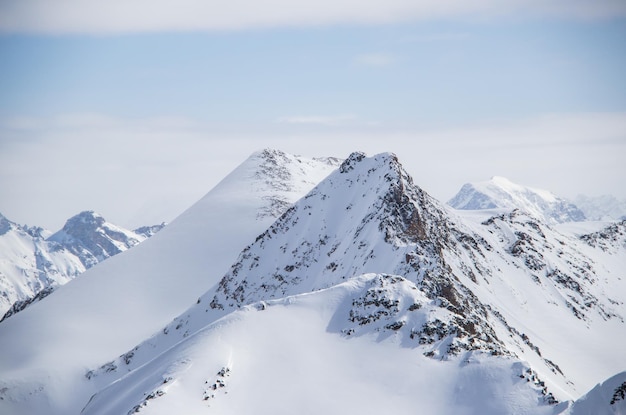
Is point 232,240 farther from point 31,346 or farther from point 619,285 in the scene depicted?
point 619,285

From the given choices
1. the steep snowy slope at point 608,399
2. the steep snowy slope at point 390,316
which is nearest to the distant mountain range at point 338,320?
the steep snowy slope at point 608,399

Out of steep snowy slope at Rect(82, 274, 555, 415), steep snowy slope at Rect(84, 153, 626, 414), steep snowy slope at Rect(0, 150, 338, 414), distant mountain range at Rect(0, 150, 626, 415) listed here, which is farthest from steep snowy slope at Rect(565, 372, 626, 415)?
steep snowy slope at Rect(0, 150, 338, 414)

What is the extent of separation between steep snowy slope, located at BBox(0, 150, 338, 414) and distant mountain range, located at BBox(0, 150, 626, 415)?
503 millimetres

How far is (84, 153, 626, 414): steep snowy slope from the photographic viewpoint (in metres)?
70.5

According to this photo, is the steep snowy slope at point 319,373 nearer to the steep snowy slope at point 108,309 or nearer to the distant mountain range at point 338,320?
the distant mountain range at point 338,320

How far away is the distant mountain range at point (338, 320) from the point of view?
70.1m

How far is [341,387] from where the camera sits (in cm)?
7175

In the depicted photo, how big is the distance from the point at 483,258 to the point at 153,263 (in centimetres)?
8524

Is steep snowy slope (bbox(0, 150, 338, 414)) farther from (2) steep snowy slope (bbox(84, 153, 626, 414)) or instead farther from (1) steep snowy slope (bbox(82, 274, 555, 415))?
(1) steep snowy slope (bbox(82, 274, 555, 415))

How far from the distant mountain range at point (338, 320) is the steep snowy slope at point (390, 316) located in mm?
255

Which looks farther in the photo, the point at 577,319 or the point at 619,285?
the point at 619,285

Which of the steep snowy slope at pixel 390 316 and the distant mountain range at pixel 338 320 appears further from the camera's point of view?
the steep snowy slope at pixel 390 316

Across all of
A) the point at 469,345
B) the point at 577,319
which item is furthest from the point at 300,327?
the point at 577,319

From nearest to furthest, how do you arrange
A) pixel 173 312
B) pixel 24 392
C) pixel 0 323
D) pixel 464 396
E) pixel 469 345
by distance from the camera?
1. pixel 464 396
2. pixel 469 345
3. pixel 24 392
4. pixel 173 312
5. pixel 0 323
